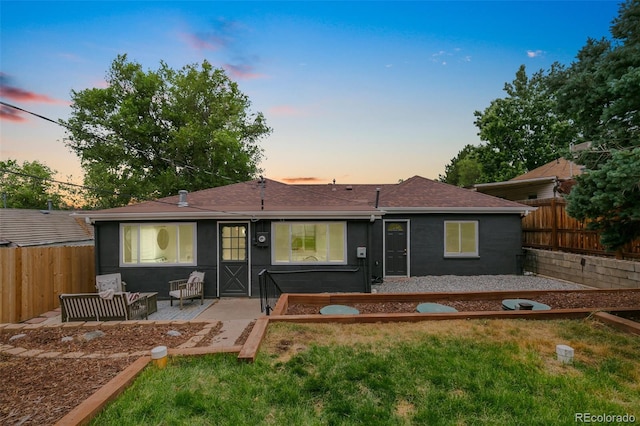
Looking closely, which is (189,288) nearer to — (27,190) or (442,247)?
(442,247)

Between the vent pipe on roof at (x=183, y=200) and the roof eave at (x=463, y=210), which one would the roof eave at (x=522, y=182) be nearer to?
the roof eave at (x=463, y=210)

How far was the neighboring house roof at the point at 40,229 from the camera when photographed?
40.2ft

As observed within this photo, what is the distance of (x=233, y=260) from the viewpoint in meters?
8.86

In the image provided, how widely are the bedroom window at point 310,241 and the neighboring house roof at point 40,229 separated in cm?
912

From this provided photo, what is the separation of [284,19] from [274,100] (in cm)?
459

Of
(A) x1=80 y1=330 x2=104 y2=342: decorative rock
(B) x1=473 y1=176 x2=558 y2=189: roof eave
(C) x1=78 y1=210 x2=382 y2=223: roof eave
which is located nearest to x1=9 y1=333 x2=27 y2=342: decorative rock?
(A) x1=80 y1=330 x2=104 y2=342: decorative rock

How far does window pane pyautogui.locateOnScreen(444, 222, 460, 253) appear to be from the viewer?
1123 cm

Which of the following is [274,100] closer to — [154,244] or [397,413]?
[154,244]

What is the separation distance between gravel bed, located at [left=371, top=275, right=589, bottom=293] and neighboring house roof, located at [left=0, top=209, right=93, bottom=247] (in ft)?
41.3

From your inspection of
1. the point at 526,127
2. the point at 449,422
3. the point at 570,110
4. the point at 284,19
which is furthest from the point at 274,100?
the point at 526,127

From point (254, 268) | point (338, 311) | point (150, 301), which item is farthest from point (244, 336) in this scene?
point (254, 268)

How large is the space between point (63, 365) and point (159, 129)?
2089 centimetres

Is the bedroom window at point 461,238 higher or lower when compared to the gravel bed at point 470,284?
higher

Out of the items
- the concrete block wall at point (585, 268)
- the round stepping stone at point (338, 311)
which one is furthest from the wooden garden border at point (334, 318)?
the concrete block wall at point (585, 268)
